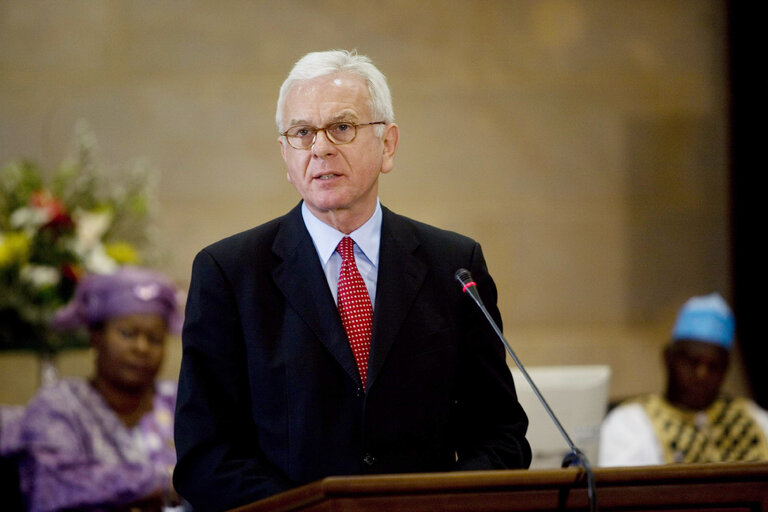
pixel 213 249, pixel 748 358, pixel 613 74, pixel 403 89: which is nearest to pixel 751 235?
pixel 748 358


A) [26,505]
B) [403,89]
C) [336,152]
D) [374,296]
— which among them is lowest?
[26,505]

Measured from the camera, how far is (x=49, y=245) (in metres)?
4.64

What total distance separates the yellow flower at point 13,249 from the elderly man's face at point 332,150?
9.01 ft

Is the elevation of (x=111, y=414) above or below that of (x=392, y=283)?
below

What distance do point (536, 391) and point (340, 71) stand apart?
2.67 feet

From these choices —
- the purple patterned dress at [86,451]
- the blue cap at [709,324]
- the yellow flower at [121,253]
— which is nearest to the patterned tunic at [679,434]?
the blue cap at [709,324]

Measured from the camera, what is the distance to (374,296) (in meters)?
2.22

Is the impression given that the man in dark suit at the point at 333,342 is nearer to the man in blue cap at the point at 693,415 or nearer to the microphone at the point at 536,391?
Answer: the microphone at the point at 536,391

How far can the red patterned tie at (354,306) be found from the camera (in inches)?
84.5

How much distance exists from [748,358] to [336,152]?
4850 millimetres

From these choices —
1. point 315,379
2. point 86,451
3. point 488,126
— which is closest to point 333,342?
point 315,379

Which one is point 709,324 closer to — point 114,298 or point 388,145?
point 114,298

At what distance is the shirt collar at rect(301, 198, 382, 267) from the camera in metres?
2.24

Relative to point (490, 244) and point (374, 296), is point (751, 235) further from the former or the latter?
point (374, 296)
